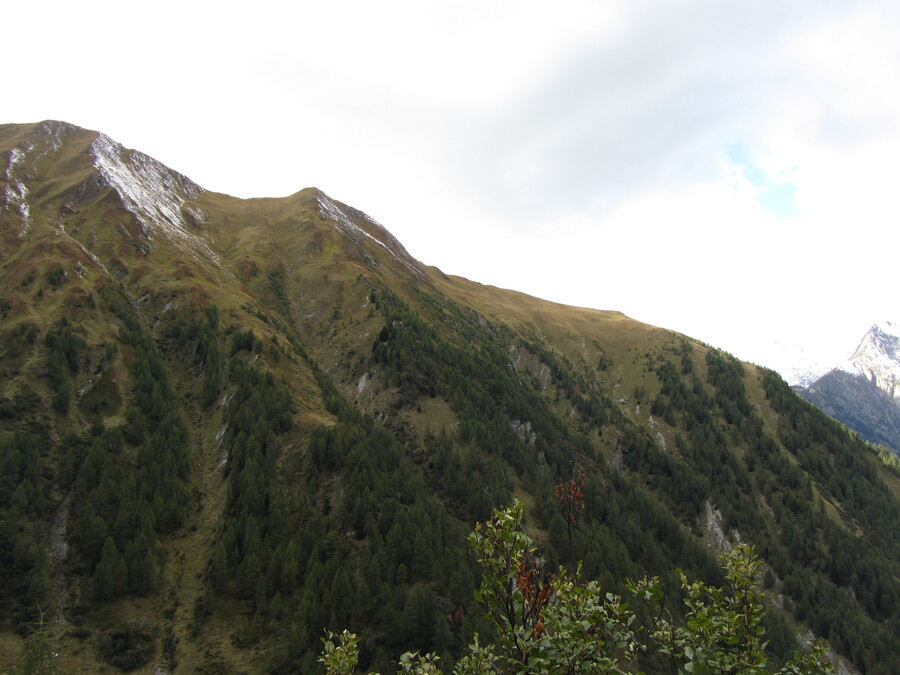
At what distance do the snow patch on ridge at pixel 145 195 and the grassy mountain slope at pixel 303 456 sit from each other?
5.68ft

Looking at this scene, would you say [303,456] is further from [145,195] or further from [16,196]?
[145,195]

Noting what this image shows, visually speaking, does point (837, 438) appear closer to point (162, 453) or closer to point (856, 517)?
point (856, 517)

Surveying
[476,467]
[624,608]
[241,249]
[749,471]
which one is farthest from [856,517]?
[241,249]

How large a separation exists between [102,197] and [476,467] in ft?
500

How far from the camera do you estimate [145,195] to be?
574 ft

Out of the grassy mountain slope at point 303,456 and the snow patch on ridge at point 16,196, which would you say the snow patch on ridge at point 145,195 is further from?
the snow patch on ridge at point 16,196

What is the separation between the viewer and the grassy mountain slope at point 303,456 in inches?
2489

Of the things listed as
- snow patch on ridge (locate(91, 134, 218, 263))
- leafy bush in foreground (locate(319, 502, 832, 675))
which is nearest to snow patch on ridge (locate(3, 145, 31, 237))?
snow patch on ridge (locate(91, 134, 218, 263))

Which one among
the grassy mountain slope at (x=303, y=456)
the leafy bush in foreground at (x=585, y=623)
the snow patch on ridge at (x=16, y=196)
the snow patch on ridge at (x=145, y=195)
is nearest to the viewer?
the leafy bush in foreground at (x=585, y=623)

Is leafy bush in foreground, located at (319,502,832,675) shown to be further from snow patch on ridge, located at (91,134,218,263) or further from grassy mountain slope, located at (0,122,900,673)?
snow patch on ridge, located at (91,134,218,263)

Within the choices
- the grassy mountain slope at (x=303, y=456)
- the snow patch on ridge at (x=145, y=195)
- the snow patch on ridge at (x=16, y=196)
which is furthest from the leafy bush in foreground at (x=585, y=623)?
the snow patch on ridge at (x=145, y=195)

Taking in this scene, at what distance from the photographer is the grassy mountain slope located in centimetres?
6322

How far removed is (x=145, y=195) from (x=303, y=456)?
486 ft

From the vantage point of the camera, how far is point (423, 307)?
17225 centimetres
